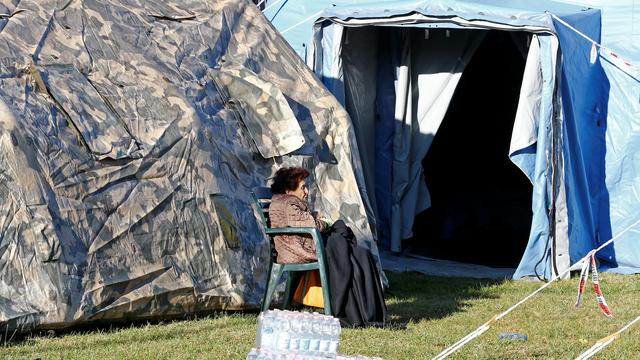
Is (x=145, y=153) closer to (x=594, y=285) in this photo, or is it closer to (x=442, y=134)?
(x=594, y=285)

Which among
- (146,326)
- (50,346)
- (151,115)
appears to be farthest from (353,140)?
(50,346)

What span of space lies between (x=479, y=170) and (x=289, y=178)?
6239mm

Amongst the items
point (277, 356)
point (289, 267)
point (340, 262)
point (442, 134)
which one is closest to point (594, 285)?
point (340, 262)

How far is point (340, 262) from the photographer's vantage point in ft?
23.1

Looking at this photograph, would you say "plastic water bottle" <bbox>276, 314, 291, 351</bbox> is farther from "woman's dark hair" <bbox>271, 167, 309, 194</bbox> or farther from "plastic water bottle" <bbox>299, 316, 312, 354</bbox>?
"woman's dark hair" <bbox>271, 167, 309, 194</bbox>

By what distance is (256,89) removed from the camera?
8.16 meters

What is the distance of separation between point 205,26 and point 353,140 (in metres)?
1.32

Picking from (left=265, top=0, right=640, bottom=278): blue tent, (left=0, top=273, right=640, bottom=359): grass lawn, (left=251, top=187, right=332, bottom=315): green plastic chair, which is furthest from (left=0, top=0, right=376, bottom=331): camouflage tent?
(left=265, top=0, right=640, bottom=278): blue tent

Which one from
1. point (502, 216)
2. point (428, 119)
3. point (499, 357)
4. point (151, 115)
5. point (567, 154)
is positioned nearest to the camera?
point (499, 357)

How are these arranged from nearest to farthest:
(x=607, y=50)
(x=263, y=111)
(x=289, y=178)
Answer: (x=289, y=178), (x=263, y=111), (x=607, y=50)

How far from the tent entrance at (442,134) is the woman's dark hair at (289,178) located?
348 centimetres

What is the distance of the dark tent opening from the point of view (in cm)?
1248

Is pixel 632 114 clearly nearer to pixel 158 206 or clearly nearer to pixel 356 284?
pixel 356 284

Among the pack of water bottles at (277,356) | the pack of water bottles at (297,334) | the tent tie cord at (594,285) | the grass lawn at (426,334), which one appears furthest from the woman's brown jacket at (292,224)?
the pack of water bottles at (277,356)
